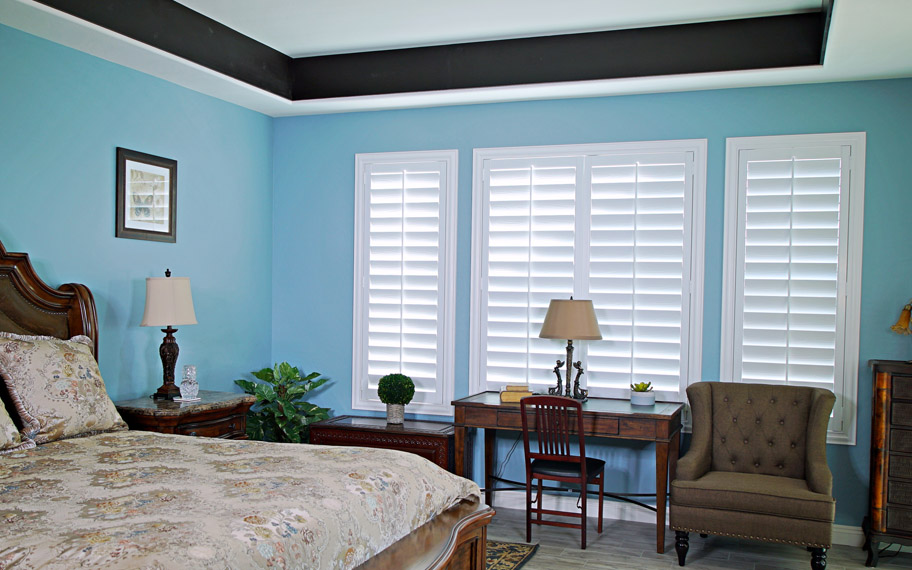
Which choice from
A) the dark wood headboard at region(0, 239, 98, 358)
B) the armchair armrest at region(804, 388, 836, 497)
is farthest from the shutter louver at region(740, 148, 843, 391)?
the dark wood headboard at region(0, 239, 98, 358)

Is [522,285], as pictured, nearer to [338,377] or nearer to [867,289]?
[338,377]

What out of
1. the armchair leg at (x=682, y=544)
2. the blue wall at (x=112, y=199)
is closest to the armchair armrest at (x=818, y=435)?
the armchair leg at (x=682, y=544)

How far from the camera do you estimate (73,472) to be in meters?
2.64

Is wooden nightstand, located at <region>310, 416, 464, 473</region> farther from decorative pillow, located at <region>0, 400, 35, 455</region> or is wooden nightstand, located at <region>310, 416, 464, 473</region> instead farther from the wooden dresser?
the wooden dresser

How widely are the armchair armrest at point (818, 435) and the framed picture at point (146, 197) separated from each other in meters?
3.76

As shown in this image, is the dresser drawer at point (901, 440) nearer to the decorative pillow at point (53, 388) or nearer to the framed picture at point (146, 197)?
the decorative pillow at point (53, 388)

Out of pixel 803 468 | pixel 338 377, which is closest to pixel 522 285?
pixel 338 377

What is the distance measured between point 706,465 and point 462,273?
1.94 m

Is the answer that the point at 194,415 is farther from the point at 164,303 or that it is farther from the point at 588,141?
the point at 588,141

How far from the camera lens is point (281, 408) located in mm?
5141

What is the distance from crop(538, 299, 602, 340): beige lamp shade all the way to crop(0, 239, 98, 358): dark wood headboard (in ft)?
8.17

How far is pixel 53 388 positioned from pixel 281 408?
77.9 inches

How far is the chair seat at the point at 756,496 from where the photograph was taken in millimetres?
3770

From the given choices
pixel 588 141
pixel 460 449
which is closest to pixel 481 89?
pixel 588 141
